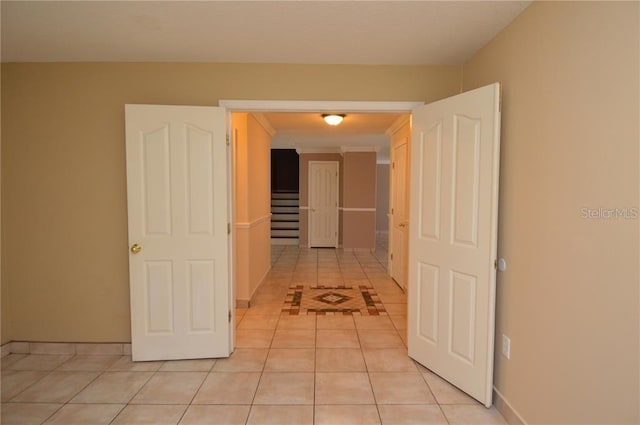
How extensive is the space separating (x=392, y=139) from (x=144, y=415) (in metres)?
4.85

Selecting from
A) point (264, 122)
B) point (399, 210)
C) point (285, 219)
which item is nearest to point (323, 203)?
point (285, 219)

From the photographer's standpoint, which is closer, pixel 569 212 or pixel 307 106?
pixel 569 212

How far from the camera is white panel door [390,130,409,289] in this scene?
4992 mm

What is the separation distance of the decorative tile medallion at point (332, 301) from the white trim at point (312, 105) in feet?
7.60

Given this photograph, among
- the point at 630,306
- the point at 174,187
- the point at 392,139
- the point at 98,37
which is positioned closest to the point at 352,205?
the point at 392,139

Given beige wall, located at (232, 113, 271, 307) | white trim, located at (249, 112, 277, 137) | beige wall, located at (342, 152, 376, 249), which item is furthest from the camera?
beige wall, located at (342, 152, 376, 249)

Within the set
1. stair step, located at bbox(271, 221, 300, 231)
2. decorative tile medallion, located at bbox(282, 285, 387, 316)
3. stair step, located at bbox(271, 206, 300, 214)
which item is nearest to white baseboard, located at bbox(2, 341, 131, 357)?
decorative tile medallion, located at bbox(282, 285, 387, 316)

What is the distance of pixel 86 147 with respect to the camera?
9.65ft

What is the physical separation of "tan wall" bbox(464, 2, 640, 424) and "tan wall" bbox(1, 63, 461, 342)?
1.12 meters

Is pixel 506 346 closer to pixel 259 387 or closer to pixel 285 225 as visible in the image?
pixel 259 387

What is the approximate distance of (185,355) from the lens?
115 inches

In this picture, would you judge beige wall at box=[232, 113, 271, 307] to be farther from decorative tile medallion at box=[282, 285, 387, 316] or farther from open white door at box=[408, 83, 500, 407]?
open white door at box=[408, 83, 500, 407]

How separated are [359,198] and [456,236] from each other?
598cm

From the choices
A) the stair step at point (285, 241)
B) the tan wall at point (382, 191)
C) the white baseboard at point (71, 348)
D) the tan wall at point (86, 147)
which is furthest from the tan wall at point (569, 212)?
the tan wall at point (382, 191)
